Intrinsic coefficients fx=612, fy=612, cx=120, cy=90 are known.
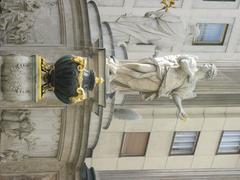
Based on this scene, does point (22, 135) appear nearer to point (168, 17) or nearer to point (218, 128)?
point (168, 17)

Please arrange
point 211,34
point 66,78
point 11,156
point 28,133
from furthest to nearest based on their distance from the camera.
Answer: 1. point 211,34
2. point 11,156
3. point 28,133
4. point 66,78

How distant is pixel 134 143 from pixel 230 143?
232 cm

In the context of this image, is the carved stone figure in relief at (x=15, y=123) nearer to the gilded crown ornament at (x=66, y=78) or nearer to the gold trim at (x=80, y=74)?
the gilded crown ornament at (x=66, y=78)

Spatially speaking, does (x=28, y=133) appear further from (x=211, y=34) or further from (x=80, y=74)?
(x=211, y=34)

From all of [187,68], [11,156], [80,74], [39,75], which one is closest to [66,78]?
[80,74]

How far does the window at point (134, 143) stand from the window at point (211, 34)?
8.88ft

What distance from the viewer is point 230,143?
565 inches

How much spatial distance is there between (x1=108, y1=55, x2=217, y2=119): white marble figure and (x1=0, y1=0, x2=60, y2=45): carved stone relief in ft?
3.92

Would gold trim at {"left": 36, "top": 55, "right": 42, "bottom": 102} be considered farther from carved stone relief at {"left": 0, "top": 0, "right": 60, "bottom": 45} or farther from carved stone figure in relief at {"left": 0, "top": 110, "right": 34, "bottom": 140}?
carved stone figure in relief at {"left": 0, "top": 110, "right": 34, "bottom": 140}

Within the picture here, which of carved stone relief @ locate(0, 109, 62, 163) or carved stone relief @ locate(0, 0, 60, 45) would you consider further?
carved stone relief @ locate(0, 109, 62, 163)

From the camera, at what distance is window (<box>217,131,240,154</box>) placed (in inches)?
559

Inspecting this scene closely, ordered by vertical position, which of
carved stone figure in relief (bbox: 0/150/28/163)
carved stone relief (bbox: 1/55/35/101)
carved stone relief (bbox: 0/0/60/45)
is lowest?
carved stone figure in relief (bbox: 0/150/28/163)

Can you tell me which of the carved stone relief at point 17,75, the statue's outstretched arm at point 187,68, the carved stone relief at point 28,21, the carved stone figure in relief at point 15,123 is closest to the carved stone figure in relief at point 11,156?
the carved stone figure in relief at point 15,123

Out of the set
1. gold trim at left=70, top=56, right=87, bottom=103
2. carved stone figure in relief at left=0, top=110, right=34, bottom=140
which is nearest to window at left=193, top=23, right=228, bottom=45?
carved stone figure in relief at left=0, top=110, right=34, bottom=140
